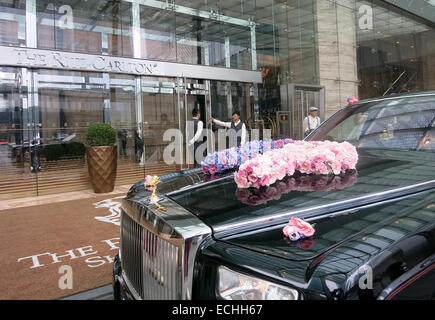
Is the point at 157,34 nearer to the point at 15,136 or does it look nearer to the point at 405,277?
the point at 15,136

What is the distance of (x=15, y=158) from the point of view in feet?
25.4

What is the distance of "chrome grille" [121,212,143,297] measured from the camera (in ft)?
5.11

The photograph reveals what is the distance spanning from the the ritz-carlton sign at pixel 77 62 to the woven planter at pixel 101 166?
8.22 feet

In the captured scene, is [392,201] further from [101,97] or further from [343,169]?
[101,97]

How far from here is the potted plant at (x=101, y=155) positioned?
7.31 meters

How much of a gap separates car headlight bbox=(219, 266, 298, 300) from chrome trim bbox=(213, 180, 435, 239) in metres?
0.18

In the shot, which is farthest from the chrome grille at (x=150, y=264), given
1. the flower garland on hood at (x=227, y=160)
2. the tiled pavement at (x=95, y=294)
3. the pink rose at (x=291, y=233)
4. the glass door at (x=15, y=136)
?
the glass door at (x=15, y=136)

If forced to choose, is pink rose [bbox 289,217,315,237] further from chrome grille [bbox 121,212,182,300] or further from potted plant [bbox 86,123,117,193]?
potted plant [bbox 86,123,117,193]

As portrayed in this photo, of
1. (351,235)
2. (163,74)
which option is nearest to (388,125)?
(351,235)

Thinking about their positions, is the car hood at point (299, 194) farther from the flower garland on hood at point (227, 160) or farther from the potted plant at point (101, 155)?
the potted plant at point (101, 155)

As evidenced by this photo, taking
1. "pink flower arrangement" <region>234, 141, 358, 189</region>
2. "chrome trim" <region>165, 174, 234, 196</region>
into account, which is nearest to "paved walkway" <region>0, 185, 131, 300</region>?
"chrome trim" <region>165, 174, 234, 196</region>

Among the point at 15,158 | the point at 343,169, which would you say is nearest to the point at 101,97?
the point at 15,158

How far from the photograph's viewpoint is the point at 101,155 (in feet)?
24.1
